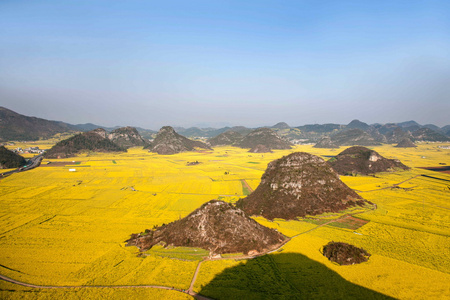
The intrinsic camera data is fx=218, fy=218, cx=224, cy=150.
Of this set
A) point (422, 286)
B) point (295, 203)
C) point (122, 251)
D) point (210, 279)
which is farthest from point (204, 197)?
point (422, 286)

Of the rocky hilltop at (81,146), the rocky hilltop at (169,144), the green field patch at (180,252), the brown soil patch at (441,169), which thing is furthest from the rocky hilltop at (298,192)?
the rocky hilltop at (81,146)

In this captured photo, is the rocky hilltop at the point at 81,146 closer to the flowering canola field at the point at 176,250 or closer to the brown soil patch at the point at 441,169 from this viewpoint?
the flowering canola field at the point at 176,250

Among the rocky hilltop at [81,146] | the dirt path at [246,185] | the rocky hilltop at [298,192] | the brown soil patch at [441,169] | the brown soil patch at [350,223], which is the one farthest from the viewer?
the rocky hilltop at [81,146]

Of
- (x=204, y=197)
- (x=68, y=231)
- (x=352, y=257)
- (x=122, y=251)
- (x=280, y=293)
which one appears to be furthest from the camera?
(x=204, y=197)

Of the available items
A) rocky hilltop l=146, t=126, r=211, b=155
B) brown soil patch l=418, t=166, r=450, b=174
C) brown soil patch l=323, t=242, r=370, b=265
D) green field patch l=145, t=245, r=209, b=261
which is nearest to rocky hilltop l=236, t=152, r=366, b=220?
brown soil patch l=323, t=242, r=370, b=265

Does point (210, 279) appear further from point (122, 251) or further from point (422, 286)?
point (422, 286)

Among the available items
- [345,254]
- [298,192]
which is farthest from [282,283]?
[298,192]

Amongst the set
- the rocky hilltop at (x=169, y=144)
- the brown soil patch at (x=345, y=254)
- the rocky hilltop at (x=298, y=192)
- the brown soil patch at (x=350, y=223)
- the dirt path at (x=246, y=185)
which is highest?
the rocky hilltop at (x=169, y=144)

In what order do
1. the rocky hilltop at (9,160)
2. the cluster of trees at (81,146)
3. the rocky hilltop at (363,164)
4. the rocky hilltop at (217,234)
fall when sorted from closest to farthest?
the rocky hilltop at (217,234) < the rocky hilltop at (363,164) < the rocky hilltop at (9,160) < the cluster of trees at (81,146)
